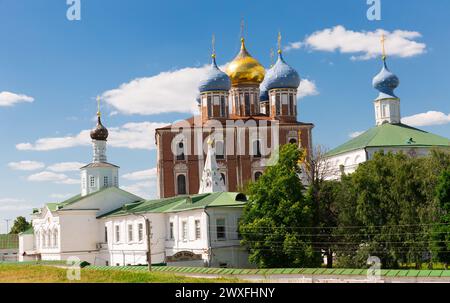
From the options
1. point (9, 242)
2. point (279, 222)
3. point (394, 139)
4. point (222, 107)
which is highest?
point (222, 107)

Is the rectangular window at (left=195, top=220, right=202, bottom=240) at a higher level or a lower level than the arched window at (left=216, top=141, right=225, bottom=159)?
lower

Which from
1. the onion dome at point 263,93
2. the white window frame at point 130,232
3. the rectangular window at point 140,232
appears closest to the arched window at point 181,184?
the onion dome at point 263,93

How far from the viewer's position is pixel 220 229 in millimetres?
37250

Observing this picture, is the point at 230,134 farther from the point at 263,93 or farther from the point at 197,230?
the point at 197,230

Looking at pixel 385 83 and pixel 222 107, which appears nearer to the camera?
pixel 222 107

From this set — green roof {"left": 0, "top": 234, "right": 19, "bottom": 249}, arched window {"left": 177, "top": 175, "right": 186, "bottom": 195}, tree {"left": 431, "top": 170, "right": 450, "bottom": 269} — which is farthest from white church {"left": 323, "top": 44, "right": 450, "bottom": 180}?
green roof {"left": 0, "top": 234, "right": 19, "bottom": 249}

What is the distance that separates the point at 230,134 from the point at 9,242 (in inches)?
1197

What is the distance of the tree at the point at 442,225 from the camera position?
3284 cm


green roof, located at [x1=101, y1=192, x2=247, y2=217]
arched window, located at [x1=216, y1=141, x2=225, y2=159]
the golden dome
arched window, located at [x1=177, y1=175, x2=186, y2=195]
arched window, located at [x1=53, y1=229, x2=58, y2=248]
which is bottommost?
arched window, located at [x1=53, y1=229, x2=58, y2=248]

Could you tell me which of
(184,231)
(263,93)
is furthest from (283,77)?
(184,231)

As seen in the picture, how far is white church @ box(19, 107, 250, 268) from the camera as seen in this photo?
3712 centimetres

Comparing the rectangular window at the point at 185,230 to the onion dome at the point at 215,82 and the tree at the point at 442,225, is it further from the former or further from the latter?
the onion dome at the point at 215,82

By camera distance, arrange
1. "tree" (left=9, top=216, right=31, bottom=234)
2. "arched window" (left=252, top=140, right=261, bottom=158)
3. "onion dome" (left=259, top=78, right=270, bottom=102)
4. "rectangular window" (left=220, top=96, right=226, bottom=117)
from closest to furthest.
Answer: "arched window" (left=252, top=140, right=261, bottom=158) → "rectangular window" (left=220, top=96, right=226, bottom=117) → "onion dome" (left=259, top=78, right=270, bottom=102) → "tree" (left=9, top=216, right=31, bottom=234)

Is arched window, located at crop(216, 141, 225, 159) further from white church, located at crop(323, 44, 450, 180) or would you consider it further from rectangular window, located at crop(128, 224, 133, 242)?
rectangular window, located at crop(128, 224, 133, 242)
